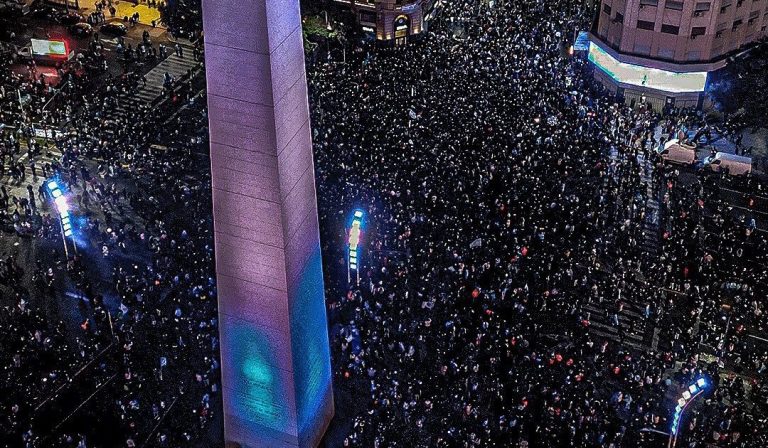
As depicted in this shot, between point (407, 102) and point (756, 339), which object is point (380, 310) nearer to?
point (756, 339)

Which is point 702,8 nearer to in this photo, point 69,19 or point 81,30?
point 81,30

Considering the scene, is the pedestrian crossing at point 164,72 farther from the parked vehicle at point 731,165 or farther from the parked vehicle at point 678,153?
the parked vehicle at point 731,165

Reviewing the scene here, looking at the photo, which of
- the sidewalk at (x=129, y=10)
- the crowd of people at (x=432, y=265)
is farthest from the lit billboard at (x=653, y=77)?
the sidewalk at (x=129, y=10)

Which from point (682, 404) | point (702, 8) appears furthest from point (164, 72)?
point (682, 404)

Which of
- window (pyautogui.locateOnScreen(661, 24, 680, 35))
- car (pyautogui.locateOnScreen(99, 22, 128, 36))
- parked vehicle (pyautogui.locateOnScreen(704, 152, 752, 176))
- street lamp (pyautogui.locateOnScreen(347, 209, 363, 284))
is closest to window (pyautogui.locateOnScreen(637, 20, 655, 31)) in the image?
window (pyautogui.locateOnScreen(661, 24, 680, 35))

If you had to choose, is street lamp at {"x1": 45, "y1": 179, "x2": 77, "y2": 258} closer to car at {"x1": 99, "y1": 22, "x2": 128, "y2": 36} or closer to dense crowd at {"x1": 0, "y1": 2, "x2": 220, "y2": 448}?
dense crowd at {"x1": 0, "y1": 2, "x2": 220, "y2": 448}
